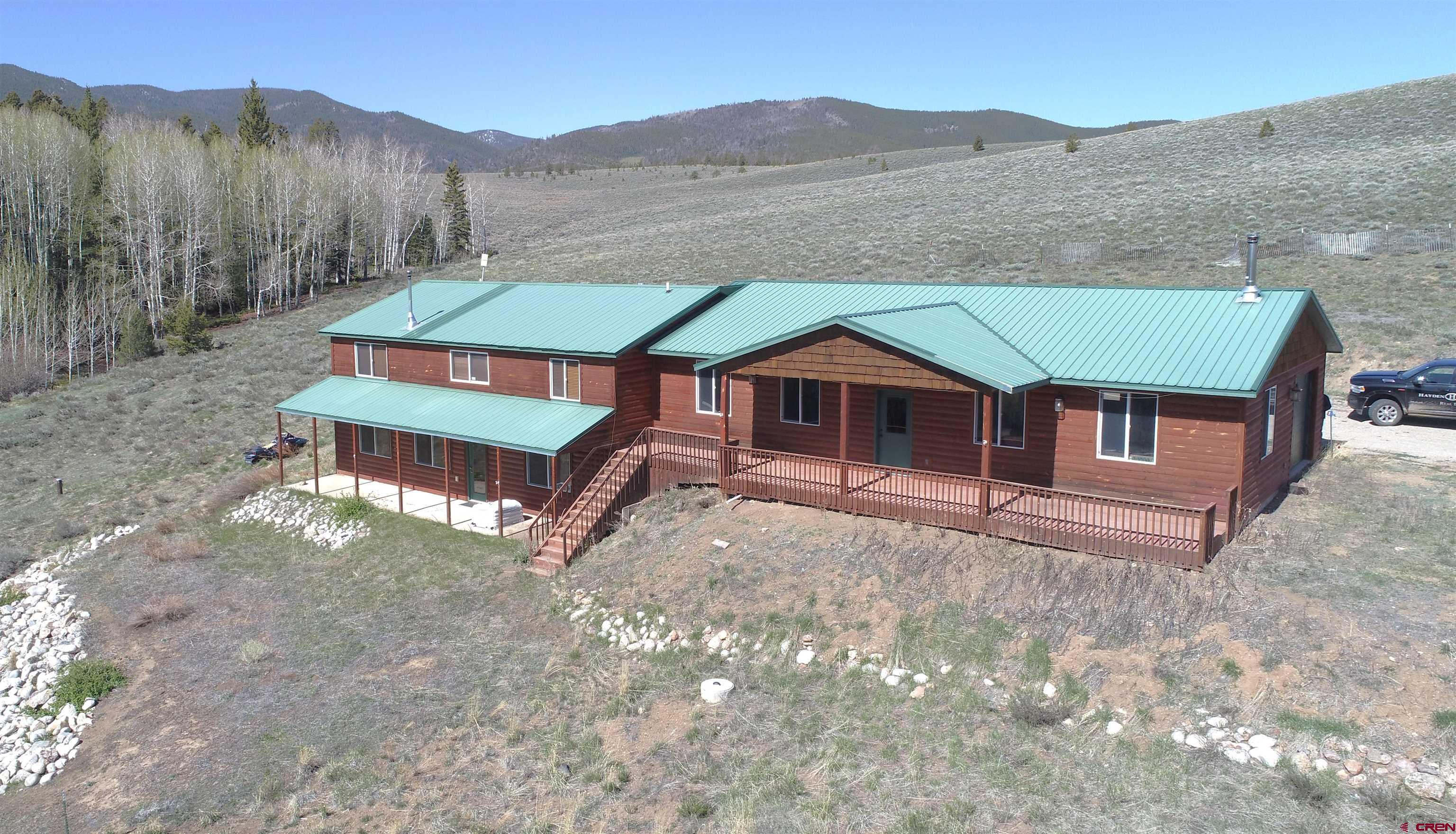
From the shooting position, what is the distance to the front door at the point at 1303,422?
2053cm

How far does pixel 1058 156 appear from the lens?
249 feet

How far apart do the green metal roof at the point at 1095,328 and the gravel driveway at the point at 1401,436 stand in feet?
9.17

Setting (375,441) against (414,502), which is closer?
(414,502)

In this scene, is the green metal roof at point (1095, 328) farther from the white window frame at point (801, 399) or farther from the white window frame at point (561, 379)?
the white window frame at point (561, 379)

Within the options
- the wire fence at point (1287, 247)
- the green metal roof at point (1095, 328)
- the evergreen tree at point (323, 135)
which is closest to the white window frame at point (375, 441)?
the green metal roof at point (1095, 328)

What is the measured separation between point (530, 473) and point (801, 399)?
23.7 feet

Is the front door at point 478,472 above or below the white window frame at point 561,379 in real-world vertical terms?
below

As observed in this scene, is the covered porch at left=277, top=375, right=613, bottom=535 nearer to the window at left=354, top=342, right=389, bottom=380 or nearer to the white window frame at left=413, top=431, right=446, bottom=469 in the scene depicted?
the white window frame at left=413, top=431, right=446, bottom=469

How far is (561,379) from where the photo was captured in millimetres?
23516

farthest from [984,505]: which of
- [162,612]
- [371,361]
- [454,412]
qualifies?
[371,361]

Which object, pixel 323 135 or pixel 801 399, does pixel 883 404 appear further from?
pixel 323 135

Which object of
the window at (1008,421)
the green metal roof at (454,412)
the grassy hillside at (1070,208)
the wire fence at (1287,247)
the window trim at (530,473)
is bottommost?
A: the window trim at (530,473)

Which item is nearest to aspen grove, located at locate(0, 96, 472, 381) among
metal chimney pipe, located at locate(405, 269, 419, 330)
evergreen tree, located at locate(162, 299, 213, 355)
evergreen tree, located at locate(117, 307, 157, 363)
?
evergreen tree, located at locate(117, 307, 157, 363)

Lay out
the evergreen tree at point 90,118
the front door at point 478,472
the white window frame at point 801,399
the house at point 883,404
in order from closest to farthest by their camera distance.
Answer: the house at point 883,404
the white window frame at point 801,399
the front door at point 478,472
the evergreen tree at point 90,118
